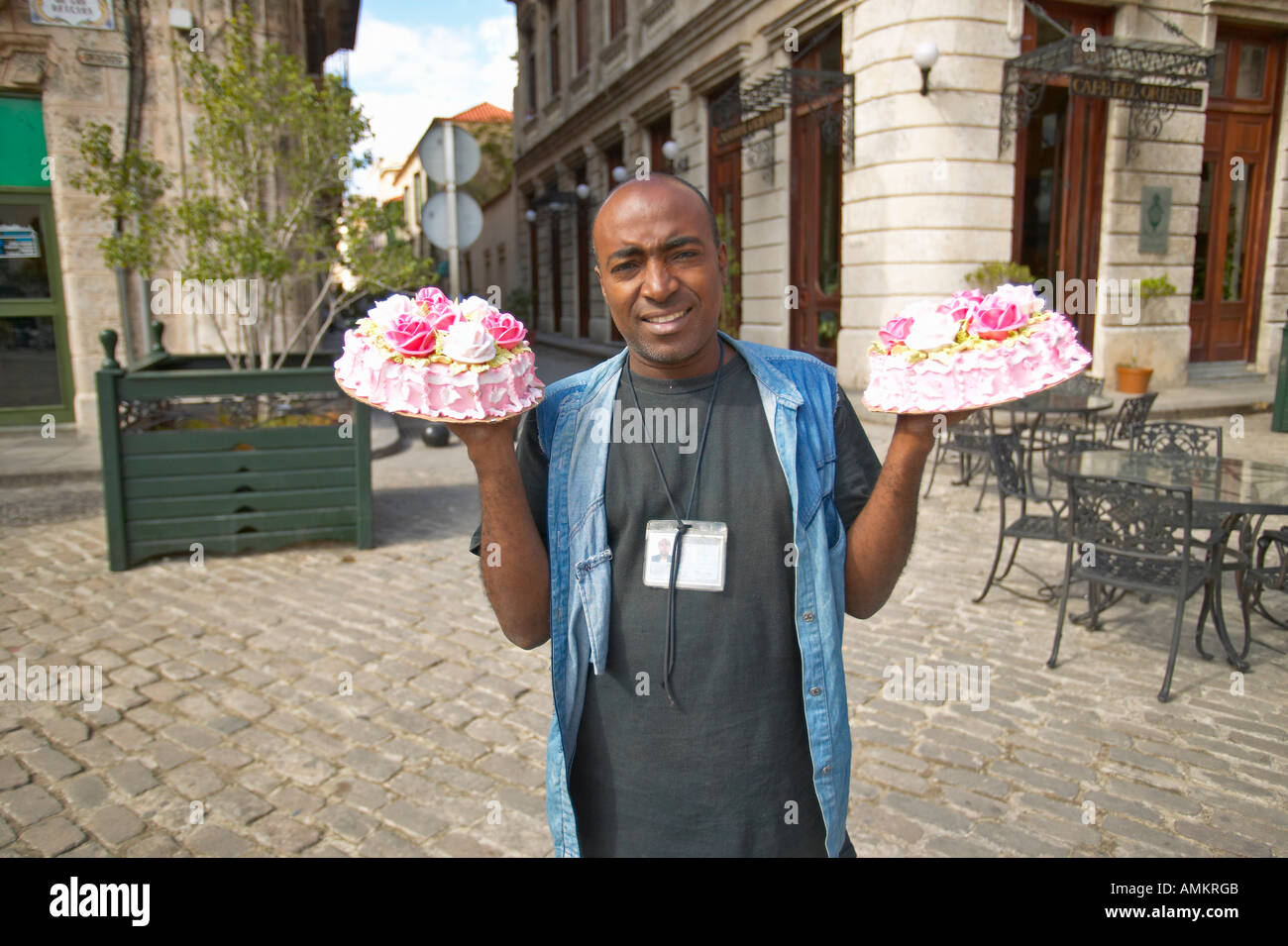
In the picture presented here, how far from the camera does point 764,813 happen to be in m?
1.63

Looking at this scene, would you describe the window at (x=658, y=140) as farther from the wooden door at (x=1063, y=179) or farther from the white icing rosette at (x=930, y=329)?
the white icing rosette at (x=930, y=329)

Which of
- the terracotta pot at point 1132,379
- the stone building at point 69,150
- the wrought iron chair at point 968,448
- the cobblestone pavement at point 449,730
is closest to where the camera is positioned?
the cobblestone pavement at point 449,730

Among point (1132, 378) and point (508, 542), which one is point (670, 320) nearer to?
point (508, 542)

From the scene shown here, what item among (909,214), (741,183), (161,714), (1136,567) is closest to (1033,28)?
(909,214)

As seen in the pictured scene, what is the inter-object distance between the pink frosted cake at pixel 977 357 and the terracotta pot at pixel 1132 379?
1226cm

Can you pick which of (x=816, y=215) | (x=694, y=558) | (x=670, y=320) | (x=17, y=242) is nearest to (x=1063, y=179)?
(x=816, y=215)

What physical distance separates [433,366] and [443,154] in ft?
24.7

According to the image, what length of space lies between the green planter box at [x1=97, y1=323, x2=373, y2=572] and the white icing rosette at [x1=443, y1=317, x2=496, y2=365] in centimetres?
496

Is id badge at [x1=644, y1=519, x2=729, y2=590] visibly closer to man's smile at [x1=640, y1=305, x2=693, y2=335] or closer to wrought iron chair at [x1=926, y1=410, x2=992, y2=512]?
man's smile at [x1=640, y1=305, x2=693, y2=335]

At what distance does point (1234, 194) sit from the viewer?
1366cm

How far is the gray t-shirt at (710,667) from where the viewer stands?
1611 mm

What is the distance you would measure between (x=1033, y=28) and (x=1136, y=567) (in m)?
10.2

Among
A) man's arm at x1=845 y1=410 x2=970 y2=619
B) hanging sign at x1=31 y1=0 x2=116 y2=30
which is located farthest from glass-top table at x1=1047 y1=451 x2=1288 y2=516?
A: hanging sign at x1=31 y1=0 x2=116 y2=30

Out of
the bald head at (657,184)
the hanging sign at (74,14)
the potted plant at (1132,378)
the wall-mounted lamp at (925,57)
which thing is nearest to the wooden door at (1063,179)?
the potted plant at (1132,378)
